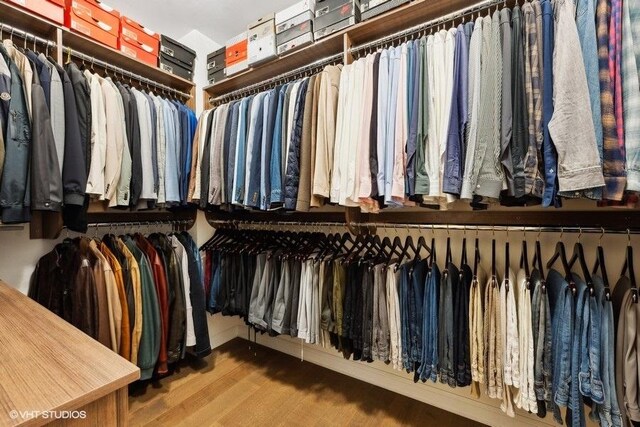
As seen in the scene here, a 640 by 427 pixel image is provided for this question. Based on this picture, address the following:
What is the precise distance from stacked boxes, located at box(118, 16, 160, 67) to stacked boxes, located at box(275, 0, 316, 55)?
924 millimetres

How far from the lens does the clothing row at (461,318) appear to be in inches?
39.6

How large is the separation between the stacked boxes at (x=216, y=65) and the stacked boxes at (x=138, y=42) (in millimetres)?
403

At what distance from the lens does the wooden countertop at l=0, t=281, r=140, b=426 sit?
494 mm

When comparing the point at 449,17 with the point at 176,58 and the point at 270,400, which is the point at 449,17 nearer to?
the point at 176,58

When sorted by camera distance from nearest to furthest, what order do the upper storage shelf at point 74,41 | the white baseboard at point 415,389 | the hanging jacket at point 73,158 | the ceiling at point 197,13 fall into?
the hanging jacket at point 73,158 < the upper storage shelf at point 74,41 < the white baseboard at point 415,389 < the ceiling at point 197,13

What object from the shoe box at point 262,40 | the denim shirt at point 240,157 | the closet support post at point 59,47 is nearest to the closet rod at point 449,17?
the shoe box at point 262,40

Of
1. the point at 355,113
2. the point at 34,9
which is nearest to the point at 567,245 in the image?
the point at 355,113

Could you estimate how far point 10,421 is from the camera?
0.44 metres

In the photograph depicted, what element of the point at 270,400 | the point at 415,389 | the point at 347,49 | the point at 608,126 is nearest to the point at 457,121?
the point at 608,126

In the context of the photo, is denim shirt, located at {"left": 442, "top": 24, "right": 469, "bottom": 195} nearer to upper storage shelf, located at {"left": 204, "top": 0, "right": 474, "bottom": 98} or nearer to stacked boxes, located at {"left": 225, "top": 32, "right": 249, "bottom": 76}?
upper storage shelf, located at {"left": 204, "top": 0, "right": 474, "bottom": 98}

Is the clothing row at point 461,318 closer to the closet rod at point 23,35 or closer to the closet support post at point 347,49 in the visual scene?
the closet support post at point 347,49

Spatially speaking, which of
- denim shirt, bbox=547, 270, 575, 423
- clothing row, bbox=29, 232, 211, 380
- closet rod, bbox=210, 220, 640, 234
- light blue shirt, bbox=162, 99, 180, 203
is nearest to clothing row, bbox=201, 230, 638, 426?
denim shirt, bbox=547, 270, 575, 423

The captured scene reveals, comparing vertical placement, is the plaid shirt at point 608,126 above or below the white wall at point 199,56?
below

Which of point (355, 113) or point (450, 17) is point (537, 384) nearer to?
point (355, 113)
